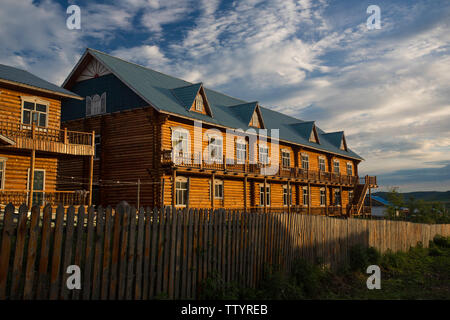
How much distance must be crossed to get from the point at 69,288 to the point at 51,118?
18.6 meters

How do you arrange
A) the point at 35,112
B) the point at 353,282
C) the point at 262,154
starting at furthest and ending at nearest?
the point at 262,154 < the point at 35,112 < the point at 353,282

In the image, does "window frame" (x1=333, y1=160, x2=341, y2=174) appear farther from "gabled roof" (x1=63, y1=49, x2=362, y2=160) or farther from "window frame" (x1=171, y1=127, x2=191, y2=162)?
"window frame" (x1=171, y1=127, x2=191, y2=162)

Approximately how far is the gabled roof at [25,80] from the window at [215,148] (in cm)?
1030

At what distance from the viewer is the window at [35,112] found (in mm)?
21359

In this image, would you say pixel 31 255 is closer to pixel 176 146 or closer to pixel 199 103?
pixel 176 146

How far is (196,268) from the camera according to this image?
8336 millimetres

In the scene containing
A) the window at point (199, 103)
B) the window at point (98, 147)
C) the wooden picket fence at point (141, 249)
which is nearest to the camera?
the wooden picket fence at point (141, 249)

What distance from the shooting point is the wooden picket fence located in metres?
6.03

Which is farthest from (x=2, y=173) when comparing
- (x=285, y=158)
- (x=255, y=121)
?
(x=285, y=158)

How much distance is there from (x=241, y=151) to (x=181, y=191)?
26.0ft

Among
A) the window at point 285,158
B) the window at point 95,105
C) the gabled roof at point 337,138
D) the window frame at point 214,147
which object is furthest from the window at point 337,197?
the window at point 95,105

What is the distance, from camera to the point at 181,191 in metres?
25.7

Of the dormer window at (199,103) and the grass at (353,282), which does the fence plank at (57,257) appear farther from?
the dormer window at (199,103)

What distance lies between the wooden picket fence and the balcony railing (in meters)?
13.4
